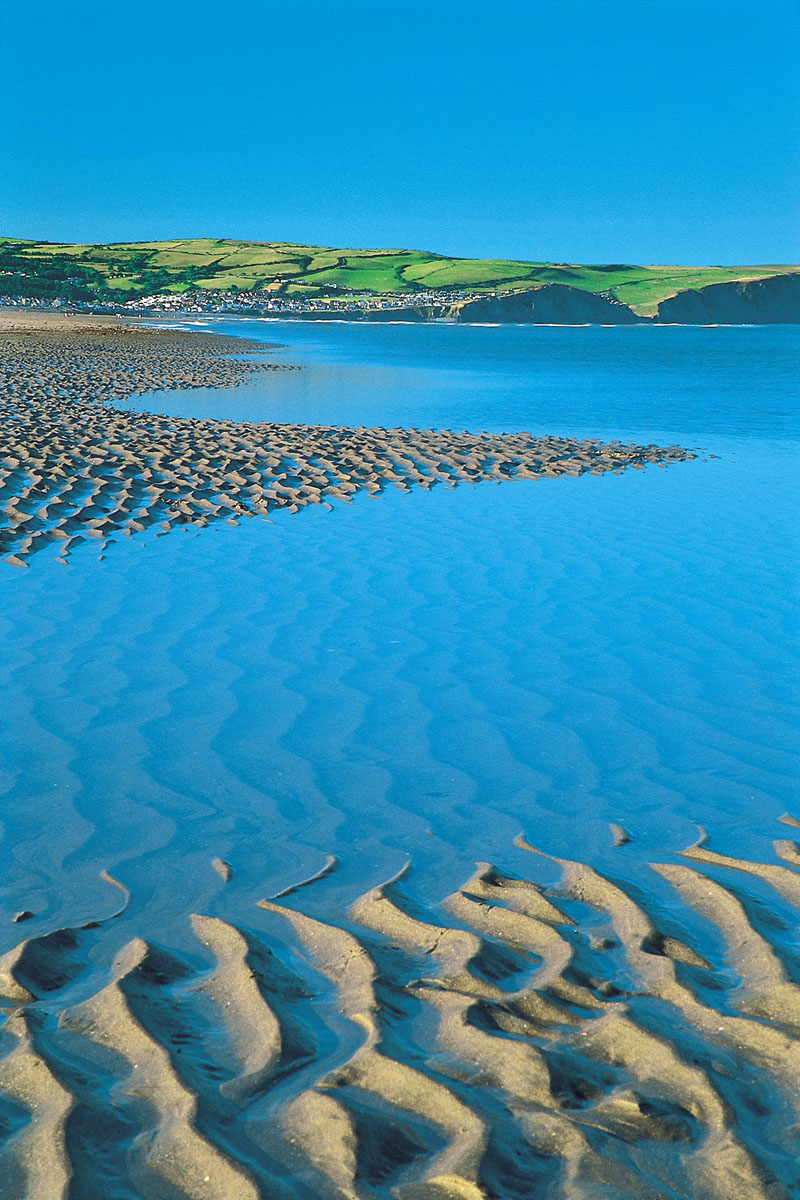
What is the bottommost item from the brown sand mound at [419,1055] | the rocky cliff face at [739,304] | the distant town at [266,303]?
the brown sand mound at [419,1055]

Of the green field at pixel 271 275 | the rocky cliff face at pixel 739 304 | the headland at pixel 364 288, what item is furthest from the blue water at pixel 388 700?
the rocky cliff face at pixel 739 304

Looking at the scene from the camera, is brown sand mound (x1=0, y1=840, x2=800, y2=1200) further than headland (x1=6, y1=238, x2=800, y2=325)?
No

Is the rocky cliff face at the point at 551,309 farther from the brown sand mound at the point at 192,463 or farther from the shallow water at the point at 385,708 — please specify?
the shallow water at the point at 385,708

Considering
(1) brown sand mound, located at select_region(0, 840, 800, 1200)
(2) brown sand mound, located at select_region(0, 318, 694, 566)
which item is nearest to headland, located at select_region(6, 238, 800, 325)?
(2) brown sand mound, located at select_region(0, 318, 694, 566)

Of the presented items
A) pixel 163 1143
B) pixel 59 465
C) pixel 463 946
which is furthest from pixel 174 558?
pixel 163 1143

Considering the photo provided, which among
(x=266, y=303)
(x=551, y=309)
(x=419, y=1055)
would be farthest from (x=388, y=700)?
(x=551, y=309)

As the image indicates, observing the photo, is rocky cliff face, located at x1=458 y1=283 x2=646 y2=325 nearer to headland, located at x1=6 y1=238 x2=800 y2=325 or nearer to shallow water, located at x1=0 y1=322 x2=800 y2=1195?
headland, located at x1=6 y1=238 x2=800 y2=325
